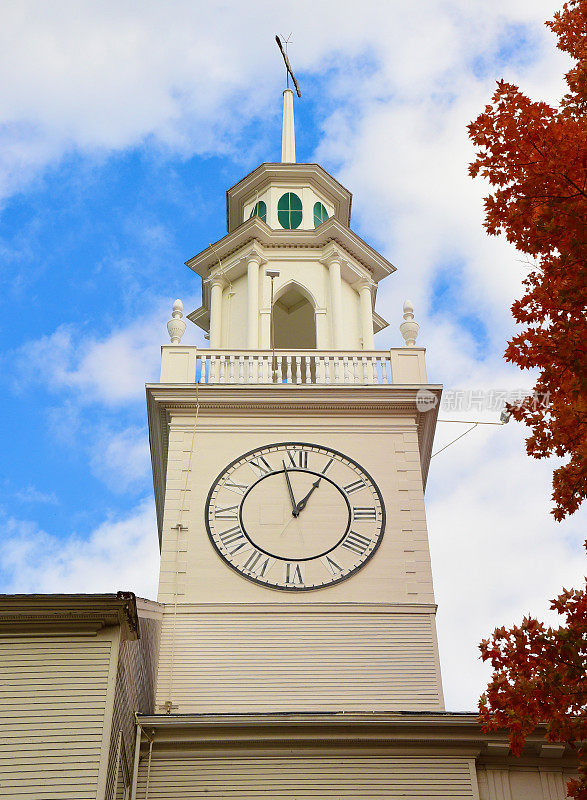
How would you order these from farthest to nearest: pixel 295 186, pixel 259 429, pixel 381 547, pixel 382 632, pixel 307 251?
pixel 295 186 → pixel 307 251 → pixel 259 429 → pixel 381 547 → pixel 382 632

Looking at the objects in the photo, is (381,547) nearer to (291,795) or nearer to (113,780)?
(291,795)

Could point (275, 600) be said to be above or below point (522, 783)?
above

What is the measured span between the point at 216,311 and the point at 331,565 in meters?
8.18

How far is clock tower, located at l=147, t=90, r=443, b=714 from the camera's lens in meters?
17.2

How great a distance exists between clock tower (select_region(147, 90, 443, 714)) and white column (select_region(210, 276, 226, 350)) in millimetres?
47

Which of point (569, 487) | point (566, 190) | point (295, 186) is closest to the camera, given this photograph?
point (566, 190)

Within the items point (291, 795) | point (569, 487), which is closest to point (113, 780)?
point (291, 795)

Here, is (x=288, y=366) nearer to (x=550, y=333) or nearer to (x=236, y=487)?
(x=236, y=487)

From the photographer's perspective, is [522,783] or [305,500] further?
[305,500]

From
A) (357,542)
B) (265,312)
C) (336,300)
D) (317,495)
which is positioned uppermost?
(336,300)

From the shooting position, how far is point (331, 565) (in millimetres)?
18656

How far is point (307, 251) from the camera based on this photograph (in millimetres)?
25359

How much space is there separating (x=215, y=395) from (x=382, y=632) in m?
5.84

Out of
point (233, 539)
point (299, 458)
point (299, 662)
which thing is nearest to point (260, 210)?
point (299, 458)
